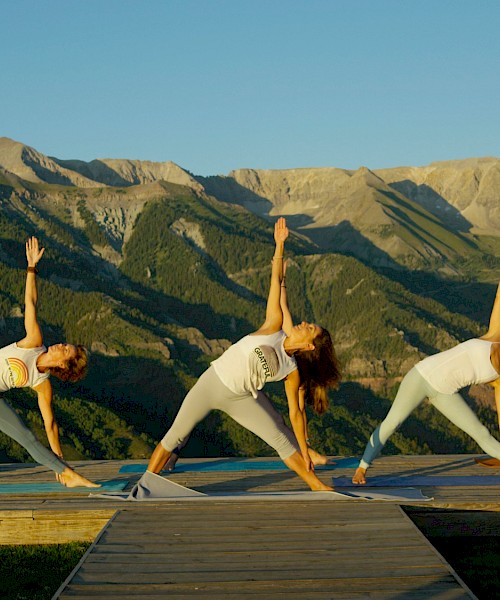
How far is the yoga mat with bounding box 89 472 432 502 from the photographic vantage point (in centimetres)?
939

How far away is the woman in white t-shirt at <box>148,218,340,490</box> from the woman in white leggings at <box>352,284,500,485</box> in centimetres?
86

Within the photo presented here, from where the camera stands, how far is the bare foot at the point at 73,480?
10.2m

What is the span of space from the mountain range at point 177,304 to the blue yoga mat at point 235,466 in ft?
64.0

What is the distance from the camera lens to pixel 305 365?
9.48 metres

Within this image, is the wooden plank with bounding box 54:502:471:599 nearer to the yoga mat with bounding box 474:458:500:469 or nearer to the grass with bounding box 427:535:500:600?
the grass with bounding box 427:535:500:600

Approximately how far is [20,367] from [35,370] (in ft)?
0.52

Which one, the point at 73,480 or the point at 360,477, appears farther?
the point at 360,477

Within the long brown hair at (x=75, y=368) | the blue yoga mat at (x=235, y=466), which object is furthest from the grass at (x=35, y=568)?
the blue yoga mat at (x=235, y=466)

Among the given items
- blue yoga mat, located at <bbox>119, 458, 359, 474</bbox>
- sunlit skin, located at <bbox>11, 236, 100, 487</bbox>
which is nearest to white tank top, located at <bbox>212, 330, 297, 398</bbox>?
sunlit skin, located at <bbox>11, 236, 100, 487</bbox>

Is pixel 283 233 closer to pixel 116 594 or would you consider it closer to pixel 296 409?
pixel 296 409

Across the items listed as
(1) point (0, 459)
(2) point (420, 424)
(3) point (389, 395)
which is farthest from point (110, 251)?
(1) point (0, 459)

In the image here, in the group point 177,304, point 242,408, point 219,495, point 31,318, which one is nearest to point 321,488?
point 219,495

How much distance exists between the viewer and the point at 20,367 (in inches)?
385

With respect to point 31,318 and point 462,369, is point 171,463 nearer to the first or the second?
point 31,318
